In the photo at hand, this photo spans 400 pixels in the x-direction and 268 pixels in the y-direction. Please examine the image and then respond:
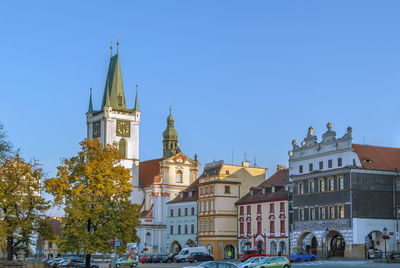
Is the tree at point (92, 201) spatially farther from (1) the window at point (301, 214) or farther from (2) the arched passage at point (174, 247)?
(2) the arched passage at point (174, 247)

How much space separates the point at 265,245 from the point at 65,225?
4027 cm

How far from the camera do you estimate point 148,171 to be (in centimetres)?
13575

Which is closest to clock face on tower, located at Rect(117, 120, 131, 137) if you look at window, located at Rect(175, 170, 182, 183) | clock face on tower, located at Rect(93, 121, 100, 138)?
clock face on tower, located at Rect(93, 121, 100, 138)

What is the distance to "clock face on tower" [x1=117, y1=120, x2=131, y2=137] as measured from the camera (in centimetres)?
13325

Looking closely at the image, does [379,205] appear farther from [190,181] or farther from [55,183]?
[190,181]

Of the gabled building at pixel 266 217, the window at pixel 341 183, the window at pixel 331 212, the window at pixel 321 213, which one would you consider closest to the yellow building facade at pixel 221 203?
the gabled building at pixel 266 217

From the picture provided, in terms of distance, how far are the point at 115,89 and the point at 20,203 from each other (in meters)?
79.9

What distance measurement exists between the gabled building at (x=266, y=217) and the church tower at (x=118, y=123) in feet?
125

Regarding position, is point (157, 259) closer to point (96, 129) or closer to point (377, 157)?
point (377, 157)

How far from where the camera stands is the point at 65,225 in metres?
55.4

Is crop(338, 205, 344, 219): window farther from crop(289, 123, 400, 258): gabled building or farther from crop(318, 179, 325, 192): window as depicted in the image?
crop(318, 179, 325, 192): window

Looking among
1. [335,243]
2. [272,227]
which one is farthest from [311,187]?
[272,227]

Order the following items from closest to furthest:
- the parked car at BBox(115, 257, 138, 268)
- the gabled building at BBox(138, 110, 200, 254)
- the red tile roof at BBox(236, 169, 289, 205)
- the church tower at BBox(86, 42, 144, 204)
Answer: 1. the parked car at BBox(115, 257, 138, 268)
2. the red tile roof at BBox(236, 169, 289, 205)
3. the gabled building at BBox(138, 110, 200, 254)
4. the church tower at BBox(86, 42, 144, 204)

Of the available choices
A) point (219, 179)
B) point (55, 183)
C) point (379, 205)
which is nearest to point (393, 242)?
point (379, 205)
